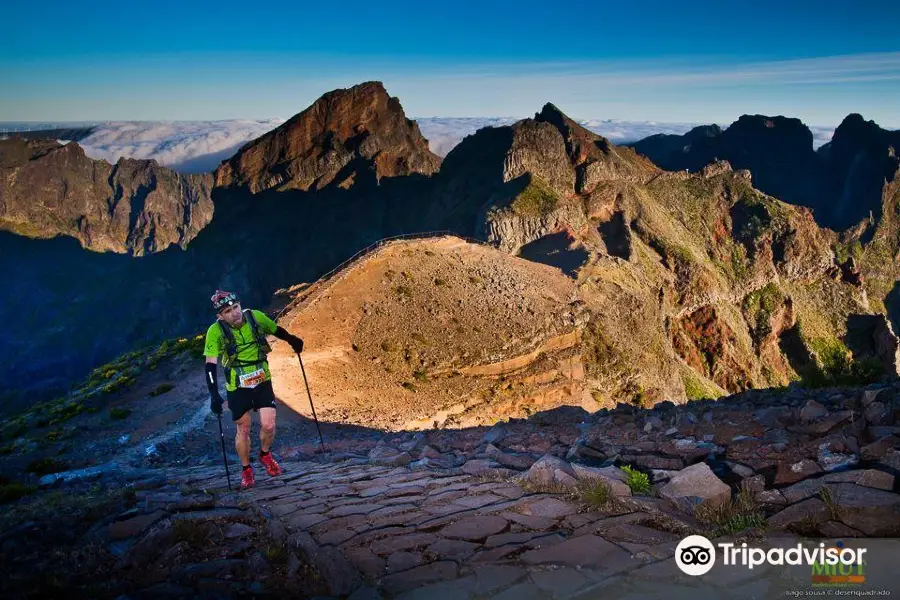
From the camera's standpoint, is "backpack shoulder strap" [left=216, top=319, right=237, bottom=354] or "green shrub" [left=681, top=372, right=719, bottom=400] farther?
"green shrub" [left=681, top=372, right=719, bottom=400]

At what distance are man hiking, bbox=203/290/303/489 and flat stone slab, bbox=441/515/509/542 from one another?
5225mm

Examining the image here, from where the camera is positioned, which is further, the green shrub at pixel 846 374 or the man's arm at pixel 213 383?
the green shrub at pixel 846 374

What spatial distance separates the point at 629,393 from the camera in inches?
1988

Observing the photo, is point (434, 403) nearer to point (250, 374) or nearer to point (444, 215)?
point (250, 374)

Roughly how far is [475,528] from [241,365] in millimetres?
6040

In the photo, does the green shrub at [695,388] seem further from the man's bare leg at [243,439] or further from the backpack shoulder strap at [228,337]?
the backpack shoulder strap at [228,337]

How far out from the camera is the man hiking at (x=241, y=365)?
1122 cm

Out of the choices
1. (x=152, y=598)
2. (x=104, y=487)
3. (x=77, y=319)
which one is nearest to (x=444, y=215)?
(x=104, y=487)

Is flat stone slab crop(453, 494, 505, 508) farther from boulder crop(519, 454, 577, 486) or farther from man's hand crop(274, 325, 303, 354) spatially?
man's hand crop(274, 325, 303, 354)

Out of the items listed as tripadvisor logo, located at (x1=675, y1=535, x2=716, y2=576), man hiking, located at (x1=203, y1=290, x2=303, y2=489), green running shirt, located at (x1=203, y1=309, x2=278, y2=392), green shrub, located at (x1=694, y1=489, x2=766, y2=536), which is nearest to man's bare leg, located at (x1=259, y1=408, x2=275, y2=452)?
man hiking, located at (x1=203, y1=290, x2=303, y2=489)

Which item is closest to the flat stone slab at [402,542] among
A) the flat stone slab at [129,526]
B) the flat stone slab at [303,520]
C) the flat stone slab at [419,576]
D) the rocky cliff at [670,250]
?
the flat stone slab at [419,576]

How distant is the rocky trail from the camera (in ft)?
19.2

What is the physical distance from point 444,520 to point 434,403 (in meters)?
23.4

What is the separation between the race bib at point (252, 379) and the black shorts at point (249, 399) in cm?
8
